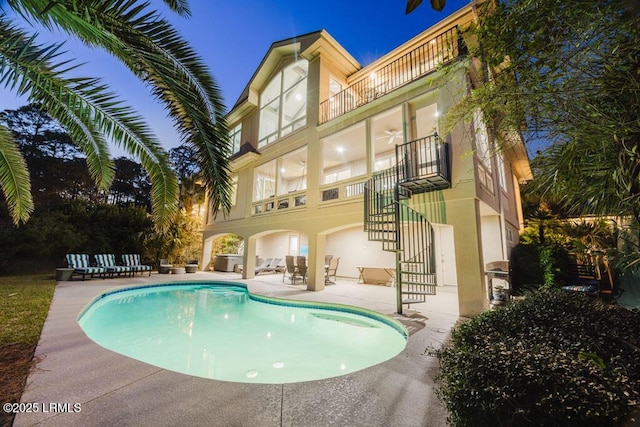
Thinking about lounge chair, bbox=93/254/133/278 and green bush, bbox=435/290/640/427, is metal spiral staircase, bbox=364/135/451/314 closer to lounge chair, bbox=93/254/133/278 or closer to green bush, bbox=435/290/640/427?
green bush, bbox=435/290/640/427

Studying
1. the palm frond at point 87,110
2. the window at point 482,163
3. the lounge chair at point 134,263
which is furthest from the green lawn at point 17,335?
the window at point 482,163

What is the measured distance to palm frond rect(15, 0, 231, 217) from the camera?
104 inches

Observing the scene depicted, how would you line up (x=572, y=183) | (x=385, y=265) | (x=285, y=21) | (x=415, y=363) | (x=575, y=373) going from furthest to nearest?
(x=285, y=21)
(x=385, y=265)
(x=415, y=363)
(x=572, y=183)
(x=575, y=373)

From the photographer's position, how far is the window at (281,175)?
464 inches

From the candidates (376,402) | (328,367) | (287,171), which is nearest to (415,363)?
(376,402)

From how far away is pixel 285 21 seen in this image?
1284 inches

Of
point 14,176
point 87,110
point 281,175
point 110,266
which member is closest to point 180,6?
point 87,110

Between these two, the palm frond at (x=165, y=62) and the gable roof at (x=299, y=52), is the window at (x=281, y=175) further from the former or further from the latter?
the palm frond at (x=165, y=62)

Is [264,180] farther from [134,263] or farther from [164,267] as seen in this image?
[134,263]

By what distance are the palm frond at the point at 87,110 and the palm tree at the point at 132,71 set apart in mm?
12

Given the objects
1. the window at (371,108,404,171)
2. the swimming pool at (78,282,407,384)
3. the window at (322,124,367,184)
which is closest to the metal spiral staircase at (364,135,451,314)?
the window at (371,108,404,171)

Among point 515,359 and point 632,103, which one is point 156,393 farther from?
point 632,103

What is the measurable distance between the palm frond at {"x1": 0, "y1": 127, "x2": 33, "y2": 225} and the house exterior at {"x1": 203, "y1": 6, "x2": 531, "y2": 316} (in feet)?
19.5

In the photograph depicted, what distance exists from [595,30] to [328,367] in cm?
474
